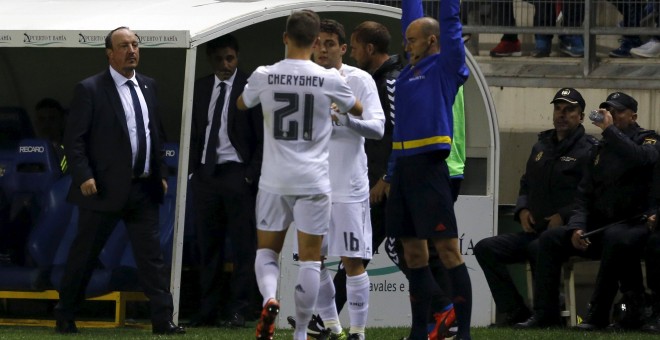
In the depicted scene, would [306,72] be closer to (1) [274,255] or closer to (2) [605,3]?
(1) [274,255]

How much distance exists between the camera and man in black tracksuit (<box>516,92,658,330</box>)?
10.9 m

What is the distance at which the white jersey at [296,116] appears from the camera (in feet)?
26.3

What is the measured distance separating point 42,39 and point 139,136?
3.77 feet

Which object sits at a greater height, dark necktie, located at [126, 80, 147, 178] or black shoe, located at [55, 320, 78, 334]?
dark necktie, located at [126, 80, 147, 178]

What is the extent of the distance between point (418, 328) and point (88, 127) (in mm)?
2866

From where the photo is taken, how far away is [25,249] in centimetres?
1238

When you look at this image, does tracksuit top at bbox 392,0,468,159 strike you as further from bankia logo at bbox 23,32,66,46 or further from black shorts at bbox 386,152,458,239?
bankia logo at bbox 23,32,66,46

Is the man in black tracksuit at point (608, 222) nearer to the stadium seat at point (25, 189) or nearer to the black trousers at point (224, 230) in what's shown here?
the black trousers at point (224, 230)

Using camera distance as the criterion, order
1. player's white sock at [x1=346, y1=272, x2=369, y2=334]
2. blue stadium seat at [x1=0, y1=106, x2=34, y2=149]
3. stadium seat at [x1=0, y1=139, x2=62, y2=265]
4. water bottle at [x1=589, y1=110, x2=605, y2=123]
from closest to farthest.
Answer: player's white sock at [x1=346, y1=272, x2=369, y2=334] → water bottle at [x1=589, y1=110, x2=605, y2=123] → stadium seat at [x1=0, y1=139, x2=62, y2=265] → blue stadium seat at [x1=0, y1=106, x2=34, y2=149]

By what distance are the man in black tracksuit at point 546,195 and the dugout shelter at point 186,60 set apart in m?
0.32

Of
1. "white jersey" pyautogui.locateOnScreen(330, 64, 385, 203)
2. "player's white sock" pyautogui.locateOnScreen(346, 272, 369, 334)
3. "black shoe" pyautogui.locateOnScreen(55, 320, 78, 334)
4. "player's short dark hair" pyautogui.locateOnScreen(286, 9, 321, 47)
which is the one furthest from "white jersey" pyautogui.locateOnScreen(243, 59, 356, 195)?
"black shoe" pyautogui.locateOnScreen(55, 320, 78, 334)

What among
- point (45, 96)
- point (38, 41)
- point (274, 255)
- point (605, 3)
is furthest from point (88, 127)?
point (605, 3)

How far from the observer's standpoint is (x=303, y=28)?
8.06 metres

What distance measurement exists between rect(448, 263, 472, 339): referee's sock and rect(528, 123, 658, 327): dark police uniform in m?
2.73
